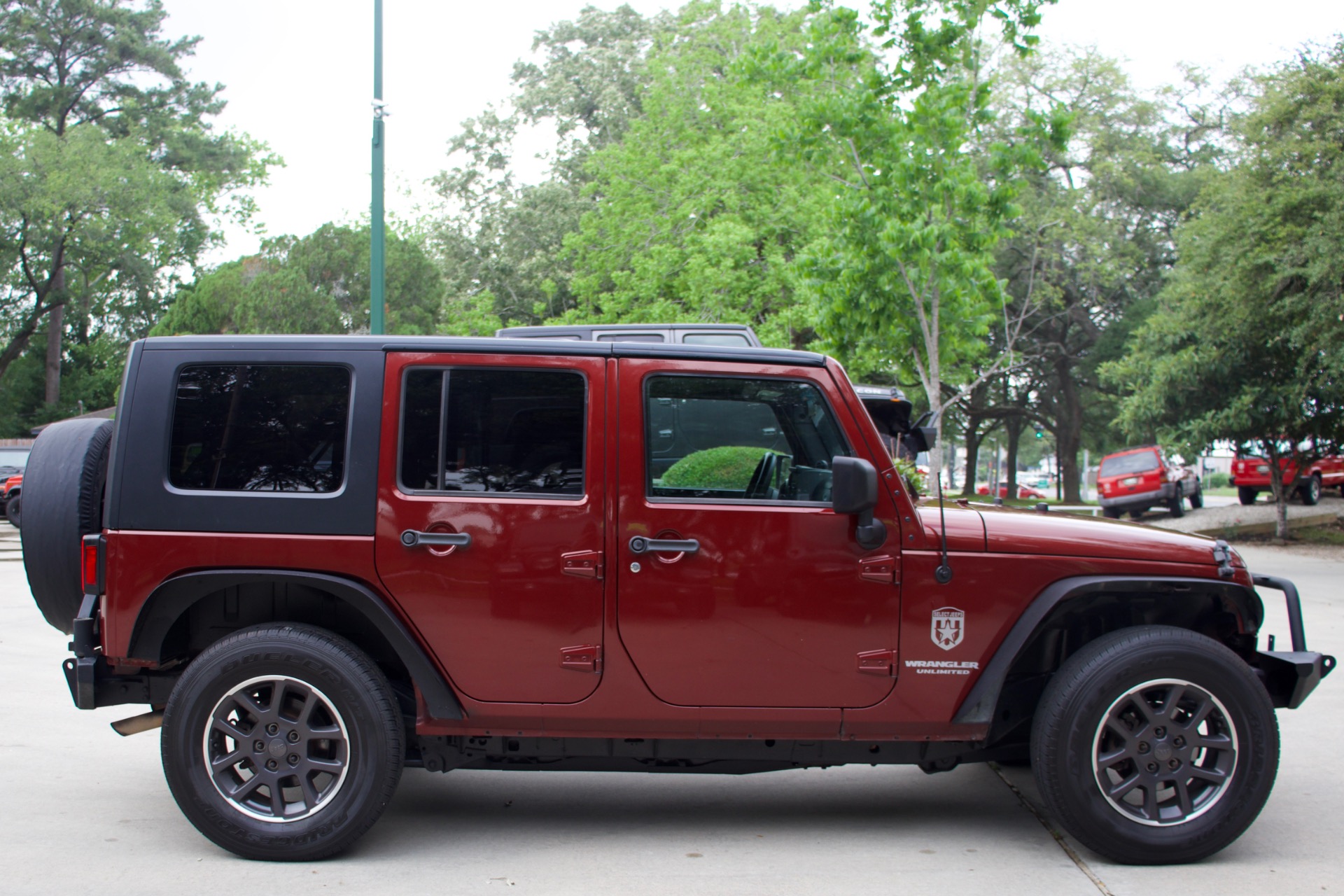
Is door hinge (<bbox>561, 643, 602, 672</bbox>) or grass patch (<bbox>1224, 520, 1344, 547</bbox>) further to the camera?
grass patch (<bbox>1224, 520, 1344, 547</bbox>)

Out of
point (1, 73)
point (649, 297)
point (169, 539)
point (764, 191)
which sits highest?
point (1, 73)

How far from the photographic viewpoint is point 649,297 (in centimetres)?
2252

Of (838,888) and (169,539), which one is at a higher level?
(169,539)

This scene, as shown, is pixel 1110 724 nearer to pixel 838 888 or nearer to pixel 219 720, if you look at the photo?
pixel 838 888

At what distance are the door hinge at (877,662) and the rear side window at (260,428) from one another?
80.6 inches

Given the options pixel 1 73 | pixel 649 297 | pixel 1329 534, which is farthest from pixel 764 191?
pixel 1 73

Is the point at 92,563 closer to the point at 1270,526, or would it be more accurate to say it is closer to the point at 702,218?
the point at 702,218

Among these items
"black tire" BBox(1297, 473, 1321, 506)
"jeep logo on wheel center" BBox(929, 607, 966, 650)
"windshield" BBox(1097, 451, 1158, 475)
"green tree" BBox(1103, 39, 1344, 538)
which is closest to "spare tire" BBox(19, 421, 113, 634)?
"jeep logo on wheel center" BBox(929, 607, 966, 650)

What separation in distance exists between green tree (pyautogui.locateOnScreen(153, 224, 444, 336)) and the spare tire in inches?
929

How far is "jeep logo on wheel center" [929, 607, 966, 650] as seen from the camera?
4230 mm

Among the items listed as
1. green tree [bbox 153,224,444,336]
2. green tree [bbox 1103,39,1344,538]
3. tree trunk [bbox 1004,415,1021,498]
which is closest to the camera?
green tree [bbox 1103,39,1344,538]

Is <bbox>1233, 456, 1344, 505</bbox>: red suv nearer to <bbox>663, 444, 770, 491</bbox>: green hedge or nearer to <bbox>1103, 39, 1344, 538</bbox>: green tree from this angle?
<bbox>1103, 39, 1344, 538</bbox>: green tree

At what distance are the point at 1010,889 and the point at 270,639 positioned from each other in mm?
2762

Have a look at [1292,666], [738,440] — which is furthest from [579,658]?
[1292,666]
